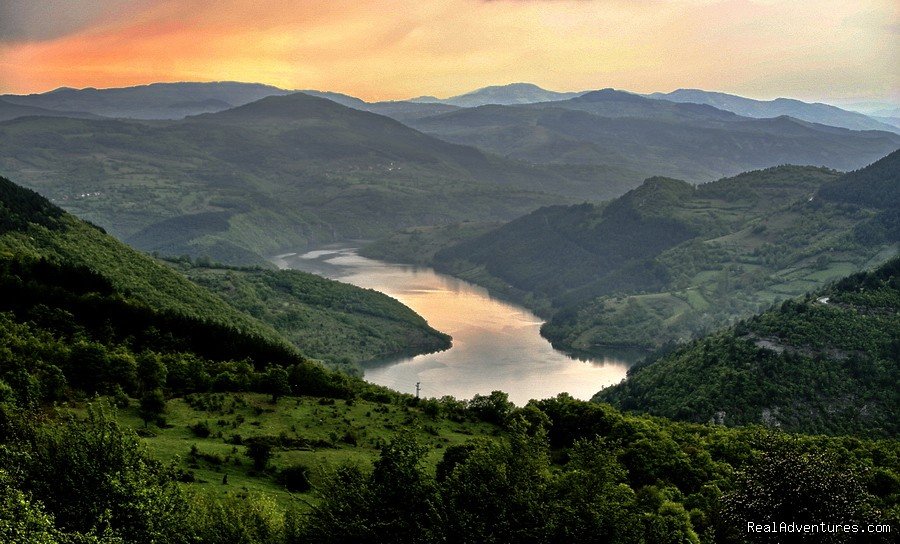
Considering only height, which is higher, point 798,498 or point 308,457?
point 798,498

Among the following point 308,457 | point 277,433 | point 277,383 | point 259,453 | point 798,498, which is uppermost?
point 798,498

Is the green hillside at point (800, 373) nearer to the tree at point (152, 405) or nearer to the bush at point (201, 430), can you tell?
the bush at point (201, 430)

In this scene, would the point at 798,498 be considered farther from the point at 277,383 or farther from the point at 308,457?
the point at 277,383

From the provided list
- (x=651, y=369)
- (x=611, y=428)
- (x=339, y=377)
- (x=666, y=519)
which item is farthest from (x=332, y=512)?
(x=651, y=369)

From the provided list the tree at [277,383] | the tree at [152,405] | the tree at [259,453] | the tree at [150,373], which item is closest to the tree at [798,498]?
the tree at [259,453]

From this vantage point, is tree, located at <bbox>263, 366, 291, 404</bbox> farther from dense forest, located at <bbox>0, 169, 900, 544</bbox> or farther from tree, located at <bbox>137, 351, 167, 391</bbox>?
tree, located at <bbox>137, 351, 167, 391</bbox>

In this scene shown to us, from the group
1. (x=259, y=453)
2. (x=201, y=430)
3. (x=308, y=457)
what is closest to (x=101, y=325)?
(x=201, y=430)

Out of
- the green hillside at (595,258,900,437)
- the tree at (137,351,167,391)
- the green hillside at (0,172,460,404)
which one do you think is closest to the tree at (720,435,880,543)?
the green hillside at (0,172,460,404)

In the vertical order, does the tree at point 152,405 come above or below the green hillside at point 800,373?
above

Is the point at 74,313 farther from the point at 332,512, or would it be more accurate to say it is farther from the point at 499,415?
the point at 332,512
